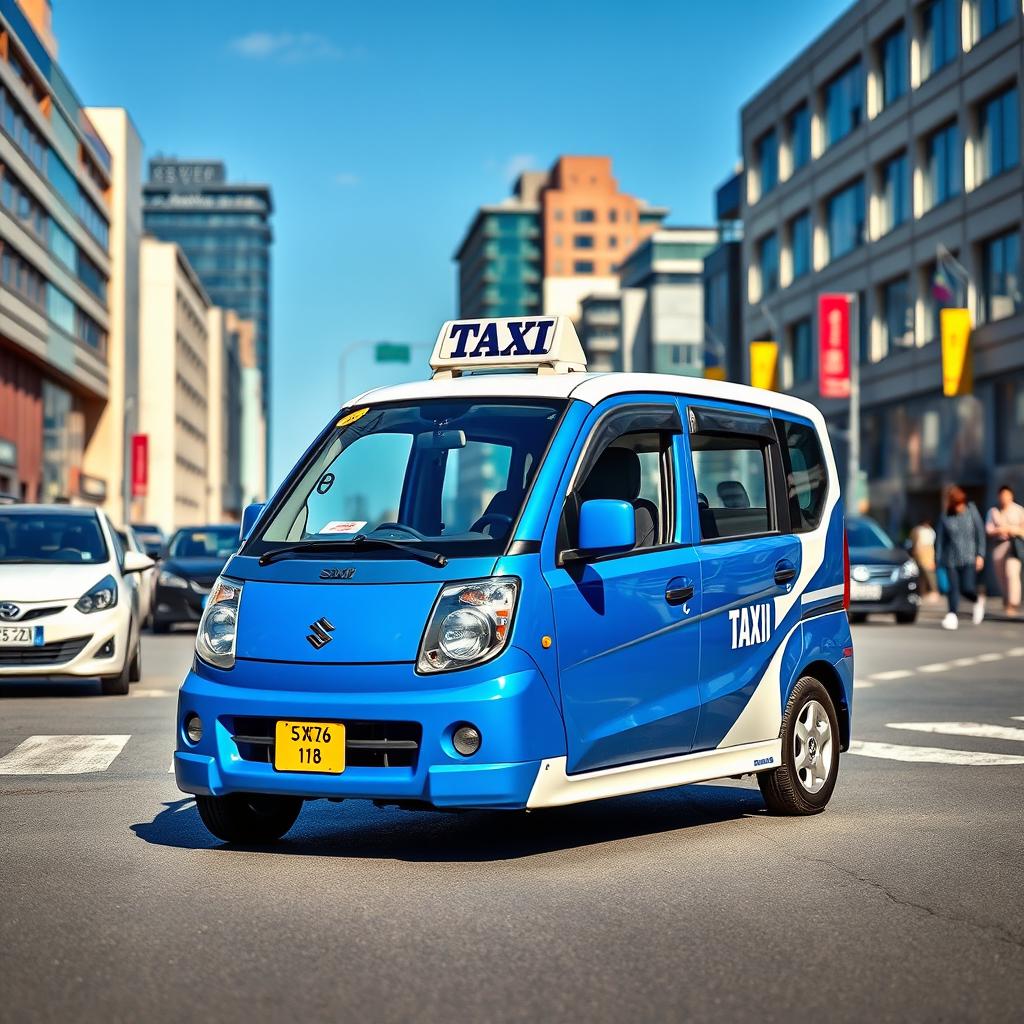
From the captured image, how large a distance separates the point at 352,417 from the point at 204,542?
19.0 m

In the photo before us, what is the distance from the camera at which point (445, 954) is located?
548cm

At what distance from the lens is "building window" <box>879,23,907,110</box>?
50438mm

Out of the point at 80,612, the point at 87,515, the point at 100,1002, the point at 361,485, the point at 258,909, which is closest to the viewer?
the point at 100,1002

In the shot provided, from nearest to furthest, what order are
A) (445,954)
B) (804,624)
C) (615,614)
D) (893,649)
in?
(445,954) → (615,614) → (804,624) → (893,649)

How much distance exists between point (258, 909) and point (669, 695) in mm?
2158

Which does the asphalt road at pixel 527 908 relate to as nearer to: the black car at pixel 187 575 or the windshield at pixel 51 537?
the windshield at pixel 51 537

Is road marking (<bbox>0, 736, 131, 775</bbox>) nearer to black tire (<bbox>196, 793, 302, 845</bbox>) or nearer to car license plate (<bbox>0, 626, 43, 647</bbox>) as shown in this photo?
black tire (<bbox>196, 793, 302, 845</bbox>)

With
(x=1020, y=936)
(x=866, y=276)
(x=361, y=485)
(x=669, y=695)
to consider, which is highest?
(x=866, y=276)

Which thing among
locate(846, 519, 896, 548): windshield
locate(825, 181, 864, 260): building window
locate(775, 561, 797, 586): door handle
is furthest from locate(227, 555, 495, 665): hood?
locate(825, 181, 864, 260): building window

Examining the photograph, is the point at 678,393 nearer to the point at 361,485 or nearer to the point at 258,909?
the point at 361,485

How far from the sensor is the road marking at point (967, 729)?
481 inches

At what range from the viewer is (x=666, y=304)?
358 feet

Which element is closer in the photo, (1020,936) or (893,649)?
(1020,936)

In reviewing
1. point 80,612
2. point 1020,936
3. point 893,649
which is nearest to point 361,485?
point 1020,936
